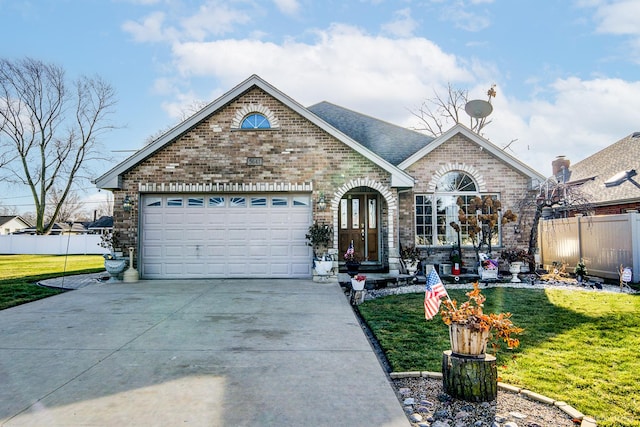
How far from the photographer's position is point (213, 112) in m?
11.8

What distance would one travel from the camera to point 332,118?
17.4m

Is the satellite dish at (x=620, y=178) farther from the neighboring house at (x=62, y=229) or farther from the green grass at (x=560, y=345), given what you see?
the neighboring house at (x=62, y=229)

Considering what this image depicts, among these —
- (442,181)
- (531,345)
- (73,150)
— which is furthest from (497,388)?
(73,150)

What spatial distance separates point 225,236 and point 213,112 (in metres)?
3.44

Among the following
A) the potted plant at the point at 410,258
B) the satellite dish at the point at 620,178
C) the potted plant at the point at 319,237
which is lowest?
the potted plant at the point at 410,258

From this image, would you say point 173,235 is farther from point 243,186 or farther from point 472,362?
point 472,362

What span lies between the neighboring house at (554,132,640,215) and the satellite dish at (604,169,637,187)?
0.06 m

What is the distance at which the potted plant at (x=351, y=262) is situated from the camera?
12.2 meters

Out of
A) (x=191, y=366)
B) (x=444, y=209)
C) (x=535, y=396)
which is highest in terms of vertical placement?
(x=444, y=209)

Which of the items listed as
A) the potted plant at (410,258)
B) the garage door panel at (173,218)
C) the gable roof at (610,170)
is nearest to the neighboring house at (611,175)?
the gable roof at (610,170)

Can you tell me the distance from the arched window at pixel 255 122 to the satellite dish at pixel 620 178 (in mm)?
13002

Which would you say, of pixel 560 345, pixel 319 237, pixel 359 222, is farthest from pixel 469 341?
pixel 359 222

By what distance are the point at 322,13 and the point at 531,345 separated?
7627 millimetres

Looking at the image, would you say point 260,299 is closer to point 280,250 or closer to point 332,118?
point 280,250
